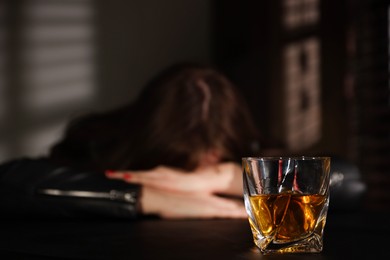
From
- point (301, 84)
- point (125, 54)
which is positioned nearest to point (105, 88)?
point (125, 54)

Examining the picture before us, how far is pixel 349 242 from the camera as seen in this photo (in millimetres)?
876

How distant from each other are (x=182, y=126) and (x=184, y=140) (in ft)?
0.12

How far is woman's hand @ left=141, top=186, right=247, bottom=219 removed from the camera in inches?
49.1

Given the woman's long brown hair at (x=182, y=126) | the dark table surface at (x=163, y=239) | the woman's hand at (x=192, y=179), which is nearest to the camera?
the dark table surface at (x=163, y=239)

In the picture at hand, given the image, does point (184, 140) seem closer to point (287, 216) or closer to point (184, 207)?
point (184, 207)

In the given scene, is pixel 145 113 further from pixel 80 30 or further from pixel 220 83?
pixel 80 30

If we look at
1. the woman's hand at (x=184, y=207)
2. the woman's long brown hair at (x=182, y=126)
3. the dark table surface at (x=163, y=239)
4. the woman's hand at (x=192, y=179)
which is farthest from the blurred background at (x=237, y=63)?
the dark table surface at (x=163, y=239)

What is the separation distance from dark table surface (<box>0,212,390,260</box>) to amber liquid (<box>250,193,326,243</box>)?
27 mm

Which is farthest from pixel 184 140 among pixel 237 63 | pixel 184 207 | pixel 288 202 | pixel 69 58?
pixel 237 63

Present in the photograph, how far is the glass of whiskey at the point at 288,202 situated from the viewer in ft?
2.62

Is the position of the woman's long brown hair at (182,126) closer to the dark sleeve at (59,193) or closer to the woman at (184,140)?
the woman at (184,140)

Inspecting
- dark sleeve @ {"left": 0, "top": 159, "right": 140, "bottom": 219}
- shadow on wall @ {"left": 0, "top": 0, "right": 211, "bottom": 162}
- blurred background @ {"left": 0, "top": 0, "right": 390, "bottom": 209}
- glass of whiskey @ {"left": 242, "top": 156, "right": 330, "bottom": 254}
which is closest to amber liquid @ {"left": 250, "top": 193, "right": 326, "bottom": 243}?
glass of whiskey @ {"left": 242, "top": 156, "right": 330, "bottom": 254}

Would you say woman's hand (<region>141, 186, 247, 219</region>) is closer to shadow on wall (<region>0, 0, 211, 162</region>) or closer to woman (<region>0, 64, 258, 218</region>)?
woman (<region>0, 64, 258, 218</region>)

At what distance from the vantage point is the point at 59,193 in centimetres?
126
